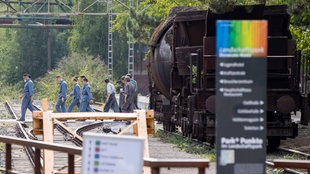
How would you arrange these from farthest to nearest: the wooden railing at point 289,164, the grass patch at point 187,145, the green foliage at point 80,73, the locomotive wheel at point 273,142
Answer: the green foliage at point 80,73 → the locomotive wheel at point 273,142 → the grass patch at point 187,145 → the wooden railing at point 289,164

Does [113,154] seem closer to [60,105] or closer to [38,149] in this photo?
[38,149]

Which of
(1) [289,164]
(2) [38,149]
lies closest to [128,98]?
(2) [38,149]

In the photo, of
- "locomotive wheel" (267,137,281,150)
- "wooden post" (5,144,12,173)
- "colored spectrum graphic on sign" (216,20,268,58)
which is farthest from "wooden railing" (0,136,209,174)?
"locomotive wheel" (267,137,281,150)

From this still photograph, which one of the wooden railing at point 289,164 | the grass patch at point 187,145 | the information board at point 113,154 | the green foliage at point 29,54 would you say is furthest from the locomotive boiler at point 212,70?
the green foliage at point 29,54

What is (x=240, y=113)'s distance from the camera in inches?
287

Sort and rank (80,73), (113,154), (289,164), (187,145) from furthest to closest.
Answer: (80,73) < (187,145) < (289,164) < (113,154)

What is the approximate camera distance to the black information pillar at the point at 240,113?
7.31m

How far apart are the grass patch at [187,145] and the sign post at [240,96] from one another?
11446mm

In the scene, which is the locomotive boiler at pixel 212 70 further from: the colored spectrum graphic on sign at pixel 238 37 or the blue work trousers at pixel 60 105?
the blue work trousers at pixel 60 105

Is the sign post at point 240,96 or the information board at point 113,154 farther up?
the sign post at point 240,96

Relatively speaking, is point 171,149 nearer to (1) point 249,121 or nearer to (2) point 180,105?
(2) point 180,105

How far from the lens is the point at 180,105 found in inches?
939

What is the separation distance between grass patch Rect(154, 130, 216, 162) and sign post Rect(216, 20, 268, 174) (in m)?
11.4

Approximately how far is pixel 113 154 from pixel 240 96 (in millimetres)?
1242
